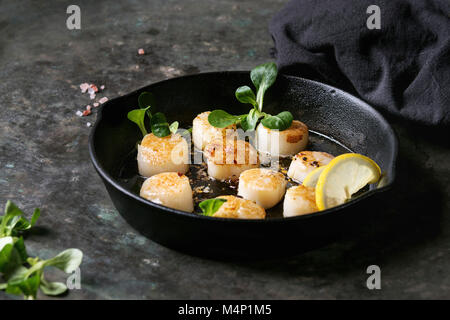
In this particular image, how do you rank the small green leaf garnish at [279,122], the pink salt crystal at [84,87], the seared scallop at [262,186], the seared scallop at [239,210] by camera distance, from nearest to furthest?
the seared scallop at [239,210] < the seared scallop at [262,186] < the small green leaf garnish at [279,122] < the pink salt crystal at [84,87]

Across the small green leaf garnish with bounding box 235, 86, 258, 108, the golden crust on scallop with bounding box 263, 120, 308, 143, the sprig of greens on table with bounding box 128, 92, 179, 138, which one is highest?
the small green leaf garnish with bounding box 235, 86, 258, 108

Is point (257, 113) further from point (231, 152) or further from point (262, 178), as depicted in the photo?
point (262, 178)

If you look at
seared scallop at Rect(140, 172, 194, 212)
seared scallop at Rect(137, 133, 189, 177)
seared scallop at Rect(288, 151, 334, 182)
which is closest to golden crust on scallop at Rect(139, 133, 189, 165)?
seared scallop at Rect(137, 133, 189, 177)

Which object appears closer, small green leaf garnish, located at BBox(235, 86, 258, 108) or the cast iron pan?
the cast iron pan

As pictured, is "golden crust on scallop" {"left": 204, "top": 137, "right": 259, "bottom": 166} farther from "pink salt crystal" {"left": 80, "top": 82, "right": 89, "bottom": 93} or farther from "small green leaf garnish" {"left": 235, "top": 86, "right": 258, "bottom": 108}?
"pink salt crystal" {"left": 80, "top": 82, "right": 89, "bottom": 93}

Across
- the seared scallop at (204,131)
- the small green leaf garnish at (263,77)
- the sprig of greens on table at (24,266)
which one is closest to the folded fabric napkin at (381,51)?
the small green leaf garnish at (263,77)

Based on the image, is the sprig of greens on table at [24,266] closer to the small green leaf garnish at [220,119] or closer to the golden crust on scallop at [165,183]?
the golden crust on scallop at [165,183]
